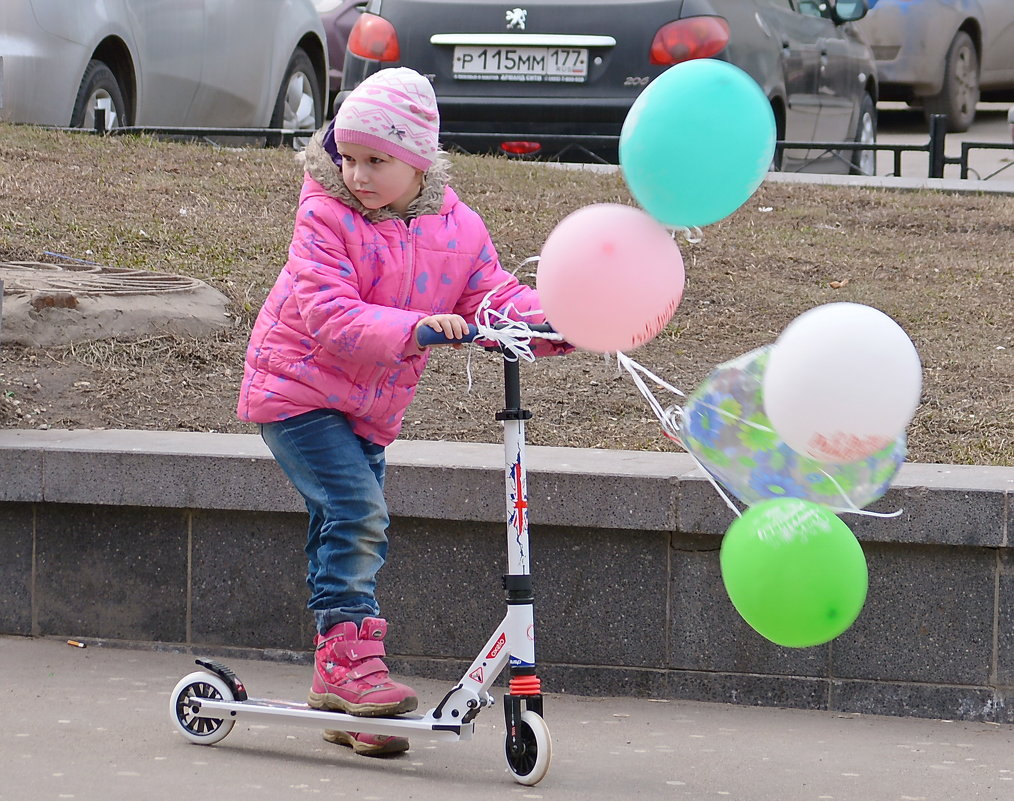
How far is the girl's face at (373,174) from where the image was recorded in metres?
3.61

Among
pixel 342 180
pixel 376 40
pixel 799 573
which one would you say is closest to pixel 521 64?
pixel 376 40

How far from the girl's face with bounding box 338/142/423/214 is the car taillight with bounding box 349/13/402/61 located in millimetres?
5072

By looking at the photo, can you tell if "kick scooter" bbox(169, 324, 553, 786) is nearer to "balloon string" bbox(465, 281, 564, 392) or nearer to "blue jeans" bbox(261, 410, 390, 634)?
"balloon string" bbox(465, 281, 564, 392)

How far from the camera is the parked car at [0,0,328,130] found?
8.19 meters

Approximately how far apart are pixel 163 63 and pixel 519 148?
2037 mm

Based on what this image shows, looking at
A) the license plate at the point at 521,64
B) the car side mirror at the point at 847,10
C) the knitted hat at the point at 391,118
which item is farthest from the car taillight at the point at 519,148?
the knitted hat at the point at 391,118

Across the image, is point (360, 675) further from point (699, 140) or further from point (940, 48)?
point (940, 48)

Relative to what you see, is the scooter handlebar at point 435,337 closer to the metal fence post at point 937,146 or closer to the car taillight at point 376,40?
the car taillight at point 376,40

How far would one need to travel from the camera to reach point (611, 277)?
3.15 meters

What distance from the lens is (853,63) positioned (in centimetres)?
1016

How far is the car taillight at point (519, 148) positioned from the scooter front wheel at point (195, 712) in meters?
5.34

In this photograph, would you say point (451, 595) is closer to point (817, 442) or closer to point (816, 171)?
point (817, 442)

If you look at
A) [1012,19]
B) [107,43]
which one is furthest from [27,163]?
[1012,19]

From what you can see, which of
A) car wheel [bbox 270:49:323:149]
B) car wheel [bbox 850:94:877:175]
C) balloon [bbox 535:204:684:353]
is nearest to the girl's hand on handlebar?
balloon [bbox 535:204:684:353]
